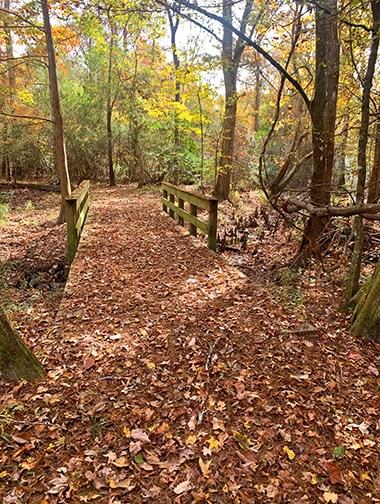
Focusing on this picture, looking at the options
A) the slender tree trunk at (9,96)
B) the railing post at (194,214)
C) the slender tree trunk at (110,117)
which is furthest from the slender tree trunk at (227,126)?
the slender tree trunk at (9,96)

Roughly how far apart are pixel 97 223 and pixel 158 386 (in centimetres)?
637

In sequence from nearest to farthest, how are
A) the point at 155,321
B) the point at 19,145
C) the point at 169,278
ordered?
the point at 155,321, the point at 169,278, the point at 19,145

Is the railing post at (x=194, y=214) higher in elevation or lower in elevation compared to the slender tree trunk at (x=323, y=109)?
lower

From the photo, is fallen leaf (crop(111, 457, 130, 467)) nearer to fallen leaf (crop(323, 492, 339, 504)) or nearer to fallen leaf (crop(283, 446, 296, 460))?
fallen leaf (crop(283, 446, 296, 460))

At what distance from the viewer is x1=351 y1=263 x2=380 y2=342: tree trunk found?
137 inches

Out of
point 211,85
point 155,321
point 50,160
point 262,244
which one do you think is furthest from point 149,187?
point 155,321

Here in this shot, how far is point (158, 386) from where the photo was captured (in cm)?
282

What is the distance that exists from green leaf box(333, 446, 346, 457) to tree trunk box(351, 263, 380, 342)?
5.09ft

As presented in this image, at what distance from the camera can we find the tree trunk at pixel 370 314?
11.4ft

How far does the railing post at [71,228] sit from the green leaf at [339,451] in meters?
5.01

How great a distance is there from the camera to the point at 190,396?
273cm

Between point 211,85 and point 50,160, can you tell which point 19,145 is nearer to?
point 50,160

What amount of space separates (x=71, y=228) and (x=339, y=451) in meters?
5.11

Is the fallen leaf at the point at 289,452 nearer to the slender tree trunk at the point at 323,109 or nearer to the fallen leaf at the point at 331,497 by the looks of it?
the fallen leaf at the point at 331,497
